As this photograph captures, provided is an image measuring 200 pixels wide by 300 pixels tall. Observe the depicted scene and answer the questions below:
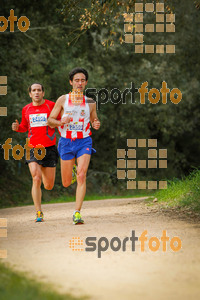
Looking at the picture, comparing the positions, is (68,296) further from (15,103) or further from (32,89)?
(15,103)

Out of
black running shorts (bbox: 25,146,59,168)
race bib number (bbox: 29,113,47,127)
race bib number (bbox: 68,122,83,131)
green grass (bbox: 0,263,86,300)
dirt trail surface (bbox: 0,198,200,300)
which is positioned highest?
race bib number (bbox: 29,113,47,127)

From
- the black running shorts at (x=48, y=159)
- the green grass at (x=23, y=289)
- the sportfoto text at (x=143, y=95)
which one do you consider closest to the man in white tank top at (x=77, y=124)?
the black running shorts at (x=48, y=159)

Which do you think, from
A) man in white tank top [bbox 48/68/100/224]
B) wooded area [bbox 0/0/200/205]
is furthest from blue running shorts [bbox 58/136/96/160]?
wooded area [bbox 0/0/200/205]

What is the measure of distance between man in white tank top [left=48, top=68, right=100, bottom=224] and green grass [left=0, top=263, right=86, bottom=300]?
13.1 feet

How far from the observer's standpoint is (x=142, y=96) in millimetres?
26906

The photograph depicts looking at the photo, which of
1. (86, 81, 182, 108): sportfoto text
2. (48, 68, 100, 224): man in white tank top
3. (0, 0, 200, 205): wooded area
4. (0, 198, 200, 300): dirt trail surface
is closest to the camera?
(0, 198, 200, 300): dirt trail surface

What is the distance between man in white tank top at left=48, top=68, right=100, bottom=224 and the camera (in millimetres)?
9633

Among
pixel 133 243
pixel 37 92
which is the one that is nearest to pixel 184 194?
pixel 37 92

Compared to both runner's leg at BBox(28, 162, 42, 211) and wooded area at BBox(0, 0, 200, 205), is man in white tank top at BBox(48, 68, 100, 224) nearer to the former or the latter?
runner's leg at BBox(28, 162, 42, 211)

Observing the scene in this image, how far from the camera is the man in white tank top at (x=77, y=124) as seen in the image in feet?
31.6

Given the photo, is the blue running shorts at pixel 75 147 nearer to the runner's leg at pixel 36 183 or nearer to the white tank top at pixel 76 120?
the white tank top at pixel 76 120

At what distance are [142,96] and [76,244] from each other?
65.6 ft

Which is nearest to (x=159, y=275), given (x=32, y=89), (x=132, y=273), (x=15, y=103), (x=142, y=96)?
(x=132, y=273)

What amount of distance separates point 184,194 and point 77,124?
12.5 ft
